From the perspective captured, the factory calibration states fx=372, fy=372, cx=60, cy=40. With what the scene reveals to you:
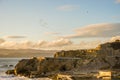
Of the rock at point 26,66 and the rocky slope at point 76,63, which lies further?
the rock at point 26,66

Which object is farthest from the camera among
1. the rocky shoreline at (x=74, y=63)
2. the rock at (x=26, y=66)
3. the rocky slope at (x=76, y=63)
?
the rock at (x=26, y=66)

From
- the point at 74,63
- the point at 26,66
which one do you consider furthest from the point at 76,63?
the point at 26,66

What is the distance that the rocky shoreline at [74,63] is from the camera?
107 m

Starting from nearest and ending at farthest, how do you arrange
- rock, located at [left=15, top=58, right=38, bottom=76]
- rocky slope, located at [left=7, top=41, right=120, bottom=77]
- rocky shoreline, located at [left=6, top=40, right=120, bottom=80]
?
rocky shoreline, located at [left=6, top=40, right=120, bottom=80]
rocky slope, located at [left=7, top=41, right=120, bottom=77]
rock, located at [left=15, top=58, right=38, bottom=76]

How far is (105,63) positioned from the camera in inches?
4252

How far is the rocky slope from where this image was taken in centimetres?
10769

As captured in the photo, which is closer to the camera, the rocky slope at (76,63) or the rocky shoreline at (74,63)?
the rocky shoreline at (74,63)

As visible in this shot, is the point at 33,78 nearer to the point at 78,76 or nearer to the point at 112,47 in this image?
A: the point at 78,76

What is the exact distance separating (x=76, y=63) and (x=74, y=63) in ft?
2.24

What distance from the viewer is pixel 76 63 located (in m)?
115

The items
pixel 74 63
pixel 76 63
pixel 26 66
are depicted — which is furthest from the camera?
pixel 26 66

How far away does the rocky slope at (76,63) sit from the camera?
353ft

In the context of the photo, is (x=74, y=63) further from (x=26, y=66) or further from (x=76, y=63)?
(x=26, y=66)

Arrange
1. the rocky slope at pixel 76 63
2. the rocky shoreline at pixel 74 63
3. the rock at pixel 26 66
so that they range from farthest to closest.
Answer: the rock at pixel 26 66 → the rocky slope at pixel 76 63 → the rocky shoreline at pixel 74 63
